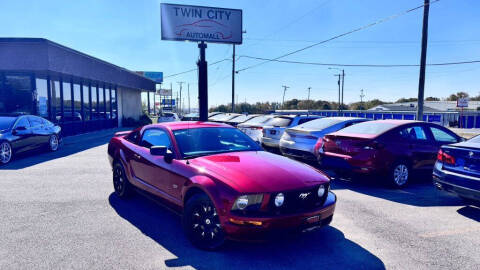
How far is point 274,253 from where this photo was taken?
3.63 meters

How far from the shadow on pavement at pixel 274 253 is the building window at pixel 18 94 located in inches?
589

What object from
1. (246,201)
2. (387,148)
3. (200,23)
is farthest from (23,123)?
(200,23)

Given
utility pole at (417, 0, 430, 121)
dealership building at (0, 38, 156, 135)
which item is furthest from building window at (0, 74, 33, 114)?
utility pole at (417, 0, 430, 121)

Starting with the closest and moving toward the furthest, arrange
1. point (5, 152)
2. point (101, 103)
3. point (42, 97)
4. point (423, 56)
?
point (5, 152) < point (423, 56) < point (42, 97) < point (101, 103)

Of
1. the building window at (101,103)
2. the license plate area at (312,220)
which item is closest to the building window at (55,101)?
the building window at (101,103)

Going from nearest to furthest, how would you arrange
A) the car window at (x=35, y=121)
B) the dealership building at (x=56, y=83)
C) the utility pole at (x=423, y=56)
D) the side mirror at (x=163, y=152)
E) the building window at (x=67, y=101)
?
1. the side mirror at (x=163, y=152)
2. the car window at (x=35, y=121)
3. the utility pole at (x=423, y=56)
4. the dealership building at (x=56, y=83)
5. the building window at (x=67, y=101)

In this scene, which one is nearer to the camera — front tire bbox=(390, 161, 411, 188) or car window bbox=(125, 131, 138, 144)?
car window bbox=(125, 131, 138, 144)

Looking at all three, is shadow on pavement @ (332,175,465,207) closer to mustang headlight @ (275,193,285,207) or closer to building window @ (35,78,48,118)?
mustang headlight @ (275,193,285,207)

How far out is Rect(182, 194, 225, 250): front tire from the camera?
11.6 feet

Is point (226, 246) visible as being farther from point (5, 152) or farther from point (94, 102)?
point (94, 102)

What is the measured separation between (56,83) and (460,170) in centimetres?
1886

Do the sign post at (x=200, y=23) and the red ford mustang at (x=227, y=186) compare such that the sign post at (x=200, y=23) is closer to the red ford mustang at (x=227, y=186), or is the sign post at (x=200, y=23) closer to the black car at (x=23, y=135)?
the black car at (x=23, y=135)

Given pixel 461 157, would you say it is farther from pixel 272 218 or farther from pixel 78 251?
pixel 78 251

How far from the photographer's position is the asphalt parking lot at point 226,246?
3.42 meters
